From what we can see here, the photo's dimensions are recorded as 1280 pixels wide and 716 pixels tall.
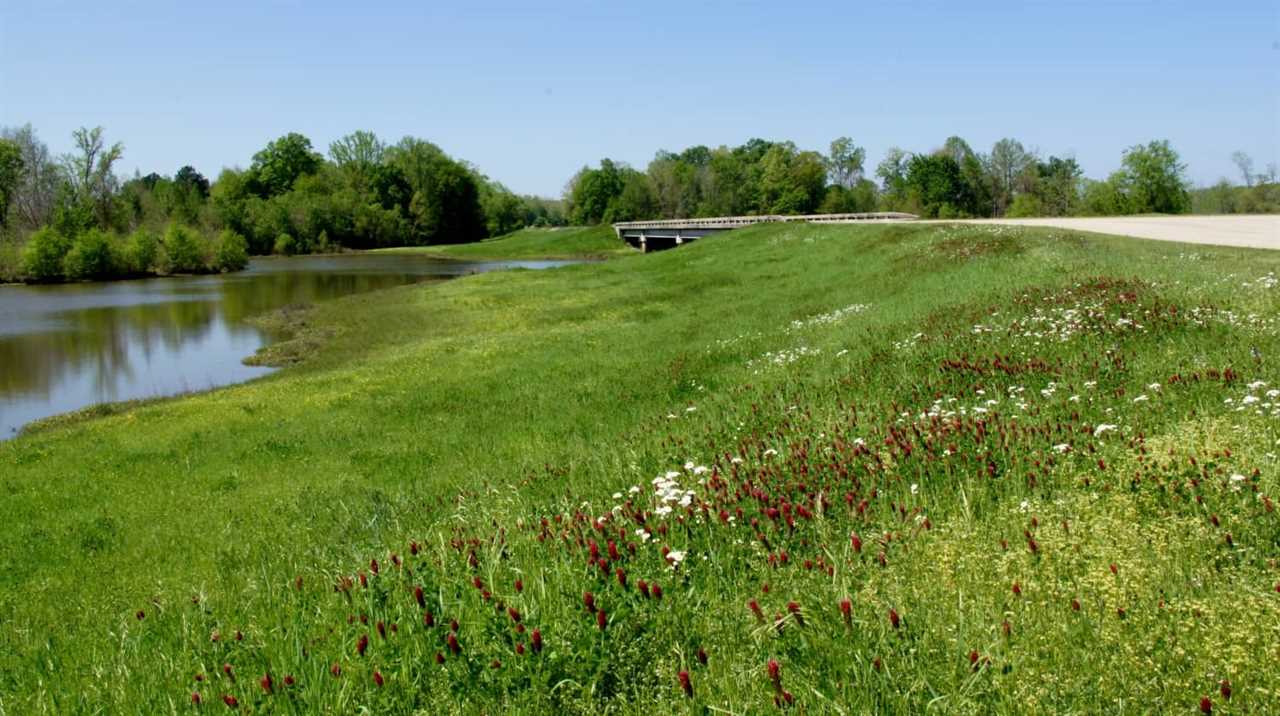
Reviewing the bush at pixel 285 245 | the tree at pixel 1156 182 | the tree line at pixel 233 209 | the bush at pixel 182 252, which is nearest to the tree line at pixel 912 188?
the tree at pixel 1156 182

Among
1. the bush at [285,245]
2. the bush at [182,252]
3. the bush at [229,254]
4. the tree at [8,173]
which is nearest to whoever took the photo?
the bush at [182,252]

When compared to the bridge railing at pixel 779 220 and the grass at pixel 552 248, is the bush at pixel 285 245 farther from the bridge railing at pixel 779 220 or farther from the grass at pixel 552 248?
the bridge railing at pixel 779 220

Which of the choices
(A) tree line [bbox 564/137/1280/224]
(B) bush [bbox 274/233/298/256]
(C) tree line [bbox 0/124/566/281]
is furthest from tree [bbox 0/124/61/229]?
(A) tree line [bbox 564/137/1280/224]

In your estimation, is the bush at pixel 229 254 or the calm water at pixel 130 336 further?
the bush at pixel 229 254

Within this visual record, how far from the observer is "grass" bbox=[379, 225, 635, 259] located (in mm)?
114406

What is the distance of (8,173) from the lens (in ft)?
343

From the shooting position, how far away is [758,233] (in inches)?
2382

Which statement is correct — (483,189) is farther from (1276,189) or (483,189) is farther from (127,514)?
(127,514)

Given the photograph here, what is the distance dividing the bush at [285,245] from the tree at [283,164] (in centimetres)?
3927

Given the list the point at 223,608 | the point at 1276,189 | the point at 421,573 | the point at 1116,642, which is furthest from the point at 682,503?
the point at 1276,189

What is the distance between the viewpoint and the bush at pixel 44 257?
7294 centimetres

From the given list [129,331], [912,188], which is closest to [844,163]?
[912,188]

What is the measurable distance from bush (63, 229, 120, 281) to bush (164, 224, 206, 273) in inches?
178

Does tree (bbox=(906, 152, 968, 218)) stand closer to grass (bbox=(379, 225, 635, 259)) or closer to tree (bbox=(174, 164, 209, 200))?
grass (bbox=(379, 225, 635, 259))
